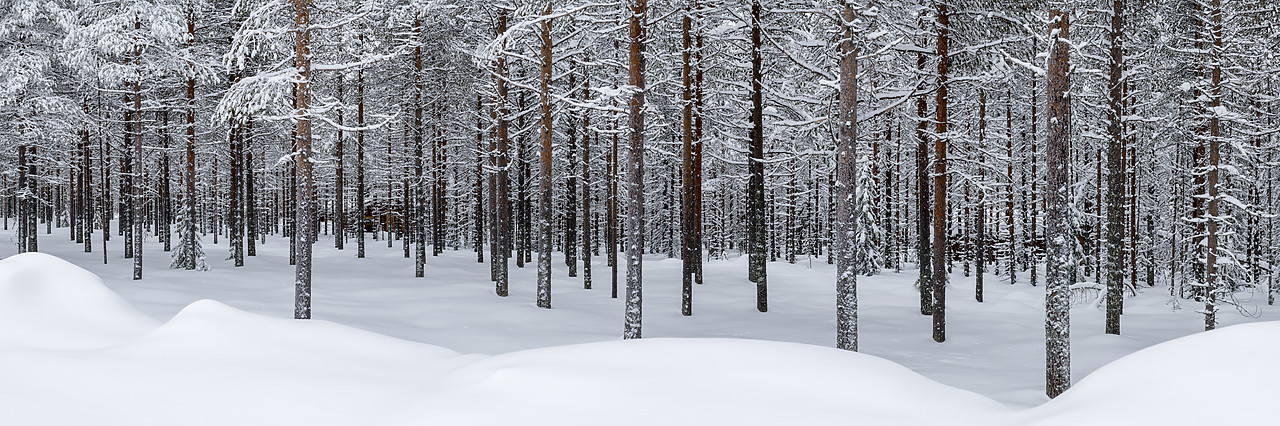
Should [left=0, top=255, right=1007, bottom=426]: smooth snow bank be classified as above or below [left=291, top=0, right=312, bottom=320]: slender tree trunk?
below

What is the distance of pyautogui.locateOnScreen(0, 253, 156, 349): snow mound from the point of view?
7.59 m

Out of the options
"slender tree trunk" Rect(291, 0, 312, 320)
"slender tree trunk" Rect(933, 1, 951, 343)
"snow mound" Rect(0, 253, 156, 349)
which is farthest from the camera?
"slender tree trunk" Rect(933, 1, 951, 343)

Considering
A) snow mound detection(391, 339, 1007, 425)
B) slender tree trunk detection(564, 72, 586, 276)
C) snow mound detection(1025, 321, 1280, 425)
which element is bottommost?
snow mound detection(391, 339, 1007, 425)

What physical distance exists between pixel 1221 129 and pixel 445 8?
21.9m

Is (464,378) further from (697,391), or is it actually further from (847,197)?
(847,197)

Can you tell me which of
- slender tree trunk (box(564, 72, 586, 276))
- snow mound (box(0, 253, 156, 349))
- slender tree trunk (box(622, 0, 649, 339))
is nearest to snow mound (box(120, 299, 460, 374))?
snow mound (box(0, 253, 156, 349))

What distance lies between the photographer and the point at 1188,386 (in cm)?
503

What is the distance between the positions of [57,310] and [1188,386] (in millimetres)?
10850

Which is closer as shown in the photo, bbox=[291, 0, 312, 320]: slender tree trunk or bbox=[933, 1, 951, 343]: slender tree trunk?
bbox=[291, 0, 312, 320]: slender tree trunk

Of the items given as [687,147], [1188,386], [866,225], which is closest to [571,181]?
[687,147]

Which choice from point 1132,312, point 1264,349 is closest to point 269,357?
point 1264,349

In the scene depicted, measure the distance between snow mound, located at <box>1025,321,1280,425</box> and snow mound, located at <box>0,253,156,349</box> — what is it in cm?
896

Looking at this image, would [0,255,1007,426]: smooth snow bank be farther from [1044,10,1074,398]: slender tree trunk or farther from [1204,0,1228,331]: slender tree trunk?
[1204,0,1228,331]: slender tree trunk

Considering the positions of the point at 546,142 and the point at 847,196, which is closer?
the point at 847,196
